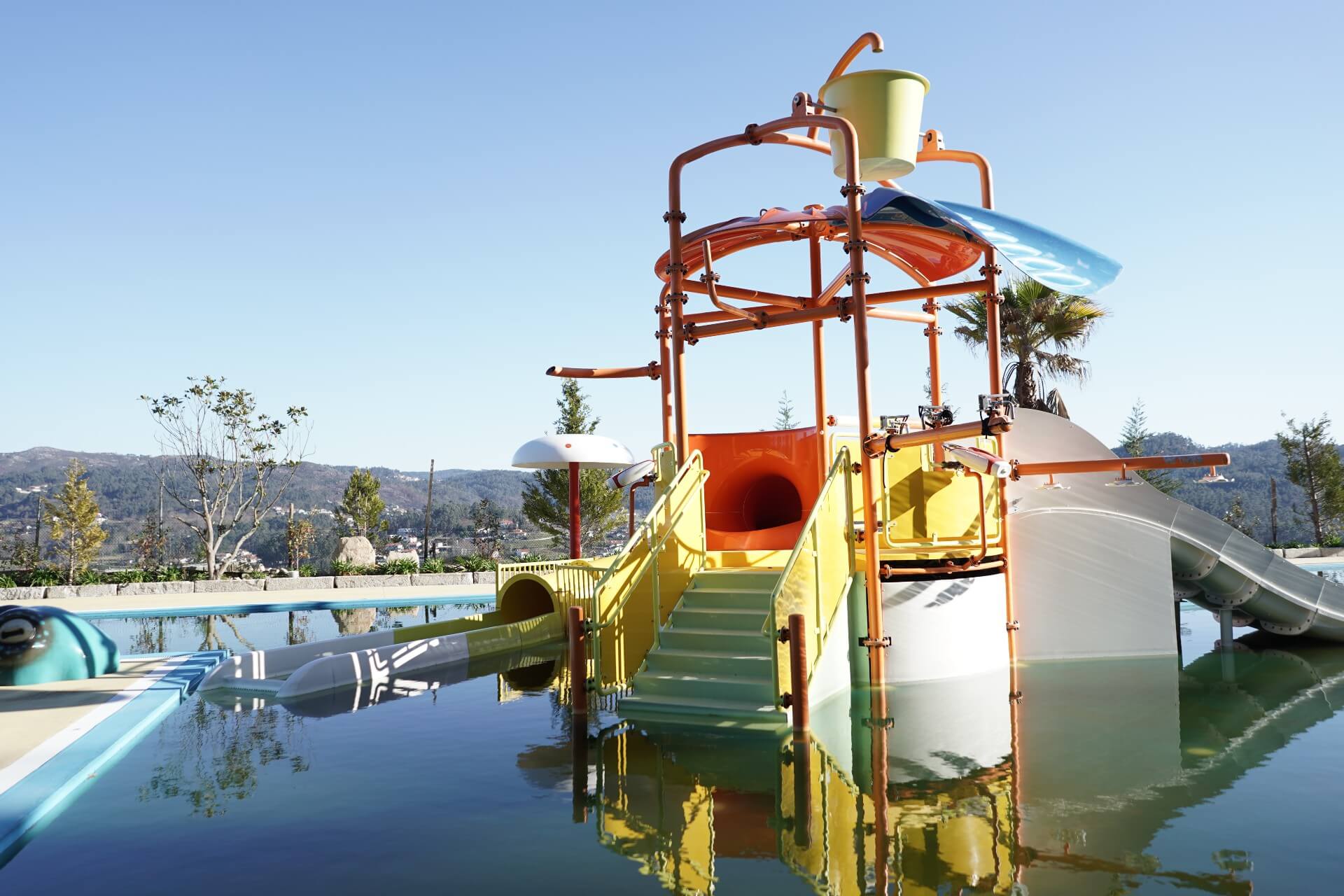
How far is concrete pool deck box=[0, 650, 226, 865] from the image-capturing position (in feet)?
21.9

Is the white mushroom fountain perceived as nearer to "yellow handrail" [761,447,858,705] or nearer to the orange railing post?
"yellow handrail" [761,447,858,705]

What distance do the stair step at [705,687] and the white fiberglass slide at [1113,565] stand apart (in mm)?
5431

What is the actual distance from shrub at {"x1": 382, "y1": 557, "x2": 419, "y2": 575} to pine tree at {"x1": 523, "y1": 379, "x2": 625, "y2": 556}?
538 cm

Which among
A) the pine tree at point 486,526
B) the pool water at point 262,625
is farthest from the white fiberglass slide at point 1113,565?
the pine tree at point 486,526

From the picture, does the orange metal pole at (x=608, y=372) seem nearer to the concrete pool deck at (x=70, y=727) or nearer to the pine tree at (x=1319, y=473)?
the concrete pool deck at (x=70, y=727)

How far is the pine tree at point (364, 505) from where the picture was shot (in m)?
41.0

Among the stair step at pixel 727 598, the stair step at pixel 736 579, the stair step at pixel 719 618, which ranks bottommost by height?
the stair step at pixel 719 618

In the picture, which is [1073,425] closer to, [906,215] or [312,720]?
Result: [906,215]

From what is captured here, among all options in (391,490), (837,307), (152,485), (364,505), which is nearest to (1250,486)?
(364,505)

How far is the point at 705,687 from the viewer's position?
370 inches

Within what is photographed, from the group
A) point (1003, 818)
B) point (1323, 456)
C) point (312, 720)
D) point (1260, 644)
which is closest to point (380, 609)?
point (312, 720)

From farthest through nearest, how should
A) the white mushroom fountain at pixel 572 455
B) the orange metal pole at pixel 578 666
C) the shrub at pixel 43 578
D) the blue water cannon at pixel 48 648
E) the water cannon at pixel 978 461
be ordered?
the shrub at pixel 43 578, the white mushroom fountain at pixel 572 455, the blue water cannon at pixel 48 648, the water cannon at pixel 978 461, the orange metal pole at pixel 578 666

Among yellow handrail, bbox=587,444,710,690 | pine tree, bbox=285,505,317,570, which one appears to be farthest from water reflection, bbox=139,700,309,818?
pine tree, bbox=285,505,317,570

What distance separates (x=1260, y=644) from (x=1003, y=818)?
10802mm
